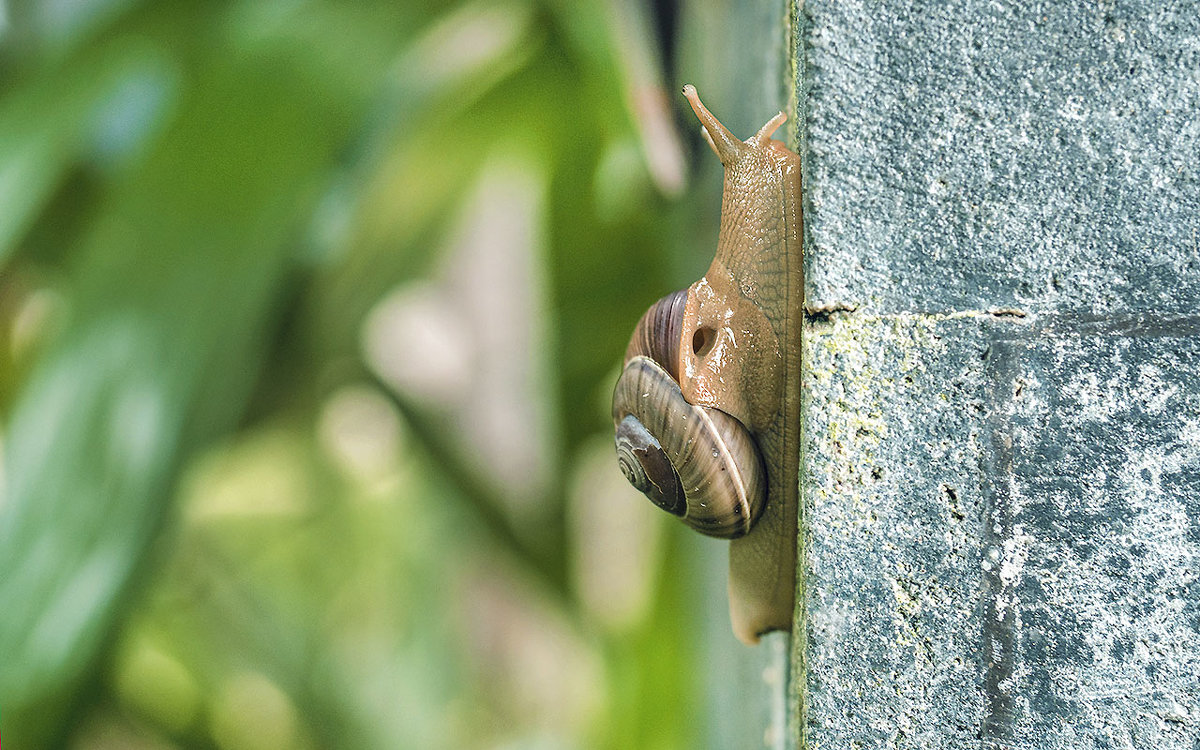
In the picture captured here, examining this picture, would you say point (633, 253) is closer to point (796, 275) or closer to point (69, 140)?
point (69, 140)

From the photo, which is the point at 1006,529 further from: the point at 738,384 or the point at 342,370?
the point at 342,370

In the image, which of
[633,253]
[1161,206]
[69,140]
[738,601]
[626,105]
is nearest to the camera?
[1161,206]

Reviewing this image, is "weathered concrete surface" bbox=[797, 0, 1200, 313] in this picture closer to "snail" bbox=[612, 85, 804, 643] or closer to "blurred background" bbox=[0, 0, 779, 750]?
"snail" bbox=[612, 85, 804, 643]

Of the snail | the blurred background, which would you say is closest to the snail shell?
the snail

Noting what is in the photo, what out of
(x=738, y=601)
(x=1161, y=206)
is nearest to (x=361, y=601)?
(x=738, y=601)

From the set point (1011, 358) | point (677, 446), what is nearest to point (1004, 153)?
point (1011, 358)

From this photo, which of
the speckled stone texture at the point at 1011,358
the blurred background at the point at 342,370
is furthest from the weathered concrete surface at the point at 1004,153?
the blurred background at the point at 342,370

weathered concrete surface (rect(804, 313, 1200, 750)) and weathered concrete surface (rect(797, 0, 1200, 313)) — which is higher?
weathered concrete surface (rect(797, 0, 1200, 313))
